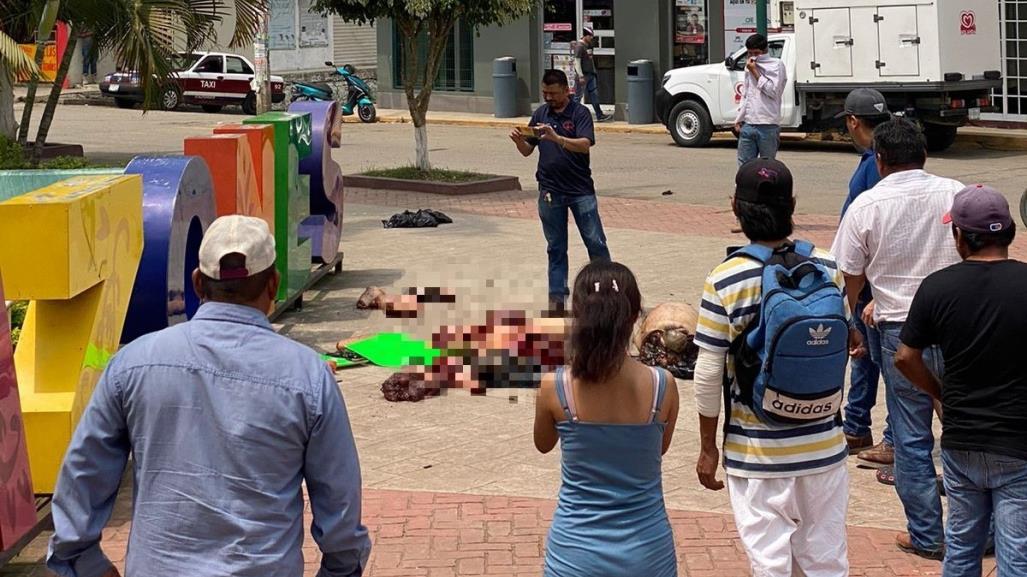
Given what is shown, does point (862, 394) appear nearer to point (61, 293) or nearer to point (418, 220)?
point (61, 293)

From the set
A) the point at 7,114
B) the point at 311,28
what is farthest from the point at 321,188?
the point at 311,28

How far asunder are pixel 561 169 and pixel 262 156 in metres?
2.09

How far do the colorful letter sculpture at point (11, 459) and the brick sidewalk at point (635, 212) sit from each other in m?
9.19

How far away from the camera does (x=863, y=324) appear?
22.4 ft

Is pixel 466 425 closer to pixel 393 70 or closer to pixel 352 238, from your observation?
pixel 352 238

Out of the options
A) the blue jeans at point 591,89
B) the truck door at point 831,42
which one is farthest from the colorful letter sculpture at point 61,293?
the blue jeans at point 591,89

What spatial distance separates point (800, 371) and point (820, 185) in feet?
48.4

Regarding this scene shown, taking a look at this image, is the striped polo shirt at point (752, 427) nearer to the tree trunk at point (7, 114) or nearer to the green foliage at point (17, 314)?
the green foliage at point (17, 314)

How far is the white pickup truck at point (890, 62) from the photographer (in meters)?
21.6

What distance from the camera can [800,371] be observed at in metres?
4.45

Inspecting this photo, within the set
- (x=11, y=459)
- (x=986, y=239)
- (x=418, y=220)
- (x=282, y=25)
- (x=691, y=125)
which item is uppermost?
(x=282, y=25)

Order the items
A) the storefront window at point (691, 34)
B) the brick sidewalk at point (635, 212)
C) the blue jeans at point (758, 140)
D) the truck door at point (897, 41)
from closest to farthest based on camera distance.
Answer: the brick sidewalk at point (635, 212)
the blue jeans at point (758, 140)
the truck door at point (897, 41)
the storefront window at point (691, 34)

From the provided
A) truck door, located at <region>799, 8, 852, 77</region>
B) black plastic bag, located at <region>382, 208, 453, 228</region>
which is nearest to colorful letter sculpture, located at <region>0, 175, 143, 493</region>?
black plastic bag, located at <region>382, 208, 453, 228</region>

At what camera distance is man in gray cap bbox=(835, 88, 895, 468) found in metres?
6.95
